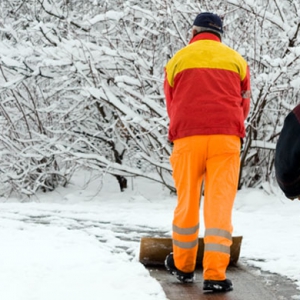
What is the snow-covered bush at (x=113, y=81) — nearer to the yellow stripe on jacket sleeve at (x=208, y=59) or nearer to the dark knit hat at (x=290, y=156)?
A: the yellow stripe on jacket sleeve at (x=208, y=59)

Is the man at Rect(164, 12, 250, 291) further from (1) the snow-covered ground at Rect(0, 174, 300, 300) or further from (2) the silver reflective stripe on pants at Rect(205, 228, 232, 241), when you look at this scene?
(1) the snow-covered ground at Rect(0, 174, 300, 300)

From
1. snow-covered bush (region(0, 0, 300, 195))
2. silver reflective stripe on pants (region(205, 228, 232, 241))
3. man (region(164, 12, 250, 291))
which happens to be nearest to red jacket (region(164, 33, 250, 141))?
man (region(164, 12, 250, 291))

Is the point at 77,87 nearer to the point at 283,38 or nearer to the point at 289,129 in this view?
the point at 283,38

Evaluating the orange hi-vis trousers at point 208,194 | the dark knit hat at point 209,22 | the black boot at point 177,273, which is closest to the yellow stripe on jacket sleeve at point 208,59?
the dark knit hat at point 209,22

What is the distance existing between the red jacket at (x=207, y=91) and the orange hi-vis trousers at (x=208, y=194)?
8 centimetres

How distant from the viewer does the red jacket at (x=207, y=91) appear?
13.6 ft

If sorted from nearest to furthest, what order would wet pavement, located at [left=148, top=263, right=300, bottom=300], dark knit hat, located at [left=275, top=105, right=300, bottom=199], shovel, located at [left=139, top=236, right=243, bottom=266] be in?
dark knit hat, located at [left=275, top=105, right=300, bottom=199]
wet pavement, located at [left=148, top=263, right=300, bottom=300]
shovel, located at [left=139, top=236, right=243, bottom=266]

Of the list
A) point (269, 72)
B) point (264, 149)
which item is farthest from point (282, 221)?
point (264, 149)

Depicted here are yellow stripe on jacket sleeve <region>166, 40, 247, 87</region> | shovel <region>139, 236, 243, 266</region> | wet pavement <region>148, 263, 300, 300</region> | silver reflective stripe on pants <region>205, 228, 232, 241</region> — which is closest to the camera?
wet pavement <region>148, 263, 300, 300</region>

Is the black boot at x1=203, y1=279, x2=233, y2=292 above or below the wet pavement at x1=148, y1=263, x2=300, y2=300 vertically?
above

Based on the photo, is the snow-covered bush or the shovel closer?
the shovel

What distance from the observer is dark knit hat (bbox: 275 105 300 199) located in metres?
1.64

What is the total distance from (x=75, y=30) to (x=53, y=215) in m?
4.04

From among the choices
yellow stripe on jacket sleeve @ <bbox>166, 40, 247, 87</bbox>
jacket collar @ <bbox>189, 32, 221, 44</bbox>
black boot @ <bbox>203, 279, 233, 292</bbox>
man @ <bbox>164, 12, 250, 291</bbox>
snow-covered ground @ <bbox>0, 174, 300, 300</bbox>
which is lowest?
snow-covered ground @ <bbox>0, 174, 300, 300</bbox>
